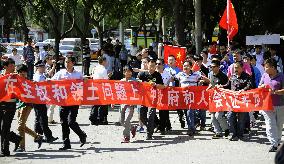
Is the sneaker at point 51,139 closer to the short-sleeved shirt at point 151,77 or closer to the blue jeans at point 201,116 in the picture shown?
the short-sleeved shirt at point 151,77

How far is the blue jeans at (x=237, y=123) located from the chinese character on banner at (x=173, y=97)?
128 cm

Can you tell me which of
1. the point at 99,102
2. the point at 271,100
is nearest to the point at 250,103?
the point at 271,100

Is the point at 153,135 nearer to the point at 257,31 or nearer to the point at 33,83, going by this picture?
the point at 33,83

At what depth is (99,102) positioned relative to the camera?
43.7 ft

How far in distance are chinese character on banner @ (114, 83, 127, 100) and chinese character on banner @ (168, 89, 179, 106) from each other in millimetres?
1043

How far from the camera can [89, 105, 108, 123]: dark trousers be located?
15438mm

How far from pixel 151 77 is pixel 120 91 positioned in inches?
29.2

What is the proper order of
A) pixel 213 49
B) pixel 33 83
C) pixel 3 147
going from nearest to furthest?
pixel 3 147
pixel 33 83
pixel 213 49

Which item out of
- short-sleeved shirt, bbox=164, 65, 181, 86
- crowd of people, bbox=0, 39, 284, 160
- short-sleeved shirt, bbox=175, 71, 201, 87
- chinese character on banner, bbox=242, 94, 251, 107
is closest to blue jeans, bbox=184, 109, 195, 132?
crowd of people, bbox=0, 39, 284, 160

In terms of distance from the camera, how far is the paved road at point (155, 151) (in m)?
10.7

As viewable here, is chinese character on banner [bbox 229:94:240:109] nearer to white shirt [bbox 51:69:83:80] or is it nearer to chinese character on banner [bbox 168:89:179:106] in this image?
chinese character on banner [bbox 168:89:179:106]

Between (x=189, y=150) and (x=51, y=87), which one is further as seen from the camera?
(x=51, y=87)

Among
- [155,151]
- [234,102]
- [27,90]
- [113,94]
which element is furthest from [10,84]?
[234,102]

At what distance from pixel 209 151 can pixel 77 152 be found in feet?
8.18
